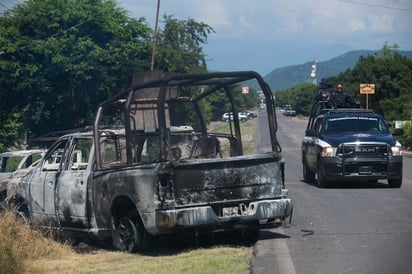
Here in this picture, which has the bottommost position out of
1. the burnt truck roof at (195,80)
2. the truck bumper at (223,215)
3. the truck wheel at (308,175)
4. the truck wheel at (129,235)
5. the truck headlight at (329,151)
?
the truck wheel at (308,175)

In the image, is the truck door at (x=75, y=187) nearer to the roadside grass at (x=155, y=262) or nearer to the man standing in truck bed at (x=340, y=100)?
the roadside grass at (x=155, y=262)

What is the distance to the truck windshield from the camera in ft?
62.7

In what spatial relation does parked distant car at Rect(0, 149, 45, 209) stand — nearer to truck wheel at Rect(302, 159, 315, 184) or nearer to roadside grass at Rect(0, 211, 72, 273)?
roadside grass at Rect(0, 211, 72, 273)

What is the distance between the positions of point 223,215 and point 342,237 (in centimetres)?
188

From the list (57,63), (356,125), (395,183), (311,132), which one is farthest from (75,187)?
(57,63)

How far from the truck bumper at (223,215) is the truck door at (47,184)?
2.56m

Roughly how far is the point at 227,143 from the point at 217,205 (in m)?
1.95

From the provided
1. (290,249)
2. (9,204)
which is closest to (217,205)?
(290,249)

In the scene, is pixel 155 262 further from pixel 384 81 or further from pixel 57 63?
pixel 384 81

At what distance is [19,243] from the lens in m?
10.2

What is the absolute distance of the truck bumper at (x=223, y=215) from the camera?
9656mm

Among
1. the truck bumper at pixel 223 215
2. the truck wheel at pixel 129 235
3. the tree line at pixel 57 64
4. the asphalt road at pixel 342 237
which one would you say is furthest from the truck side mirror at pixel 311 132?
the tree line at pixel 57 64

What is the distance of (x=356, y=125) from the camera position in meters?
19.2

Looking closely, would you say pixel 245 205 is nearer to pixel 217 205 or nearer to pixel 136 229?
pixel 217 205
